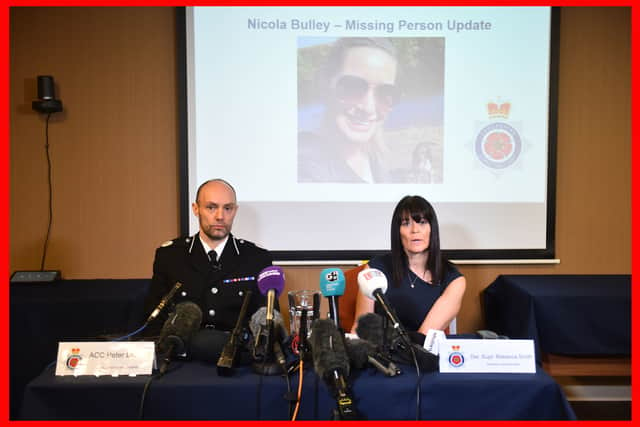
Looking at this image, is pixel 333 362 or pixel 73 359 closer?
pixel 333 362

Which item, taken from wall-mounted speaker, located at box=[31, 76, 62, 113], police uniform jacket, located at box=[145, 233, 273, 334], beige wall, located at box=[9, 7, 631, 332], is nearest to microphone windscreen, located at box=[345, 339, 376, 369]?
police uniform jacket, located at box=[145, 233, 273, 334]

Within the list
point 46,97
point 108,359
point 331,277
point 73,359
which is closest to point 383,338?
point 331,277

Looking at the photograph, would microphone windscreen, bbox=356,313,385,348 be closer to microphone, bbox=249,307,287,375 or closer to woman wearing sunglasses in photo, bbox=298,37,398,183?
microphone, bbox=249,307,287,375

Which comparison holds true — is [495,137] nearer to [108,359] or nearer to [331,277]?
[331,277]

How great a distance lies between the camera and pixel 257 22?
321cm

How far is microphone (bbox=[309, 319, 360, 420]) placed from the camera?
51.7 inches

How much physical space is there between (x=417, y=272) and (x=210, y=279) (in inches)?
36.1

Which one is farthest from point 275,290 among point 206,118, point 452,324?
point 206,118

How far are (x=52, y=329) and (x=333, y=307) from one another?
196cm

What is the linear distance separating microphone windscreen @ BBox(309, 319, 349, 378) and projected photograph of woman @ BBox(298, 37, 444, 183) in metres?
1.91

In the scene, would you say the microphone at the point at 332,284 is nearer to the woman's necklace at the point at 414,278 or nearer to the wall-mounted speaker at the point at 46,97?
the woman's necklace at the point at 414,278

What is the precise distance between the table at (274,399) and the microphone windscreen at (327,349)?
9cm

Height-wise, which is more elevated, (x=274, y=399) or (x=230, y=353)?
(x=230, y=353)

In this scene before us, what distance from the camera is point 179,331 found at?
5.25 ft
